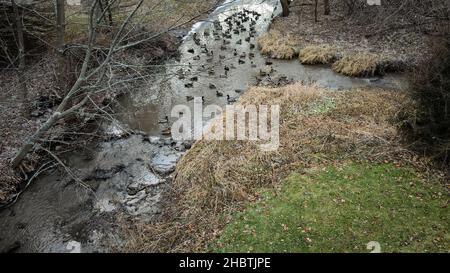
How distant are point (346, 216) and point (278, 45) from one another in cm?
1180

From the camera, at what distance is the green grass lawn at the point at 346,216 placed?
26.0 feet

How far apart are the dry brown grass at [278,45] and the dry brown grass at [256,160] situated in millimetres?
5677

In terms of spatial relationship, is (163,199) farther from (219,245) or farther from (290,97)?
(290,97)

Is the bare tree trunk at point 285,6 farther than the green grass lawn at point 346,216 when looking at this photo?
Yes

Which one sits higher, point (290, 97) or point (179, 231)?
point (290, 97)

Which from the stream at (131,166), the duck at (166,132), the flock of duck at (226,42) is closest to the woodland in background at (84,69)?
the stream at (131,166)

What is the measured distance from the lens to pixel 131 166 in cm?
1174

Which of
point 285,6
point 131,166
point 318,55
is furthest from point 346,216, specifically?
point 285,6

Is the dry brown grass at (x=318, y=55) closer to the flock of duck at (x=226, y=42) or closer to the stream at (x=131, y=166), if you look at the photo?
the stream at (x=131, y=166)

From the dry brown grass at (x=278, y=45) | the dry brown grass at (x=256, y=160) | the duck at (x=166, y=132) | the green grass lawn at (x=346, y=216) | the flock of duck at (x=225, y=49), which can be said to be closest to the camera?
the green grass lawn at (x=346, y=216)

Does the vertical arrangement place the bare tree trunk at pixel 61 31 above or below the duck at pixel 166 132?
above
